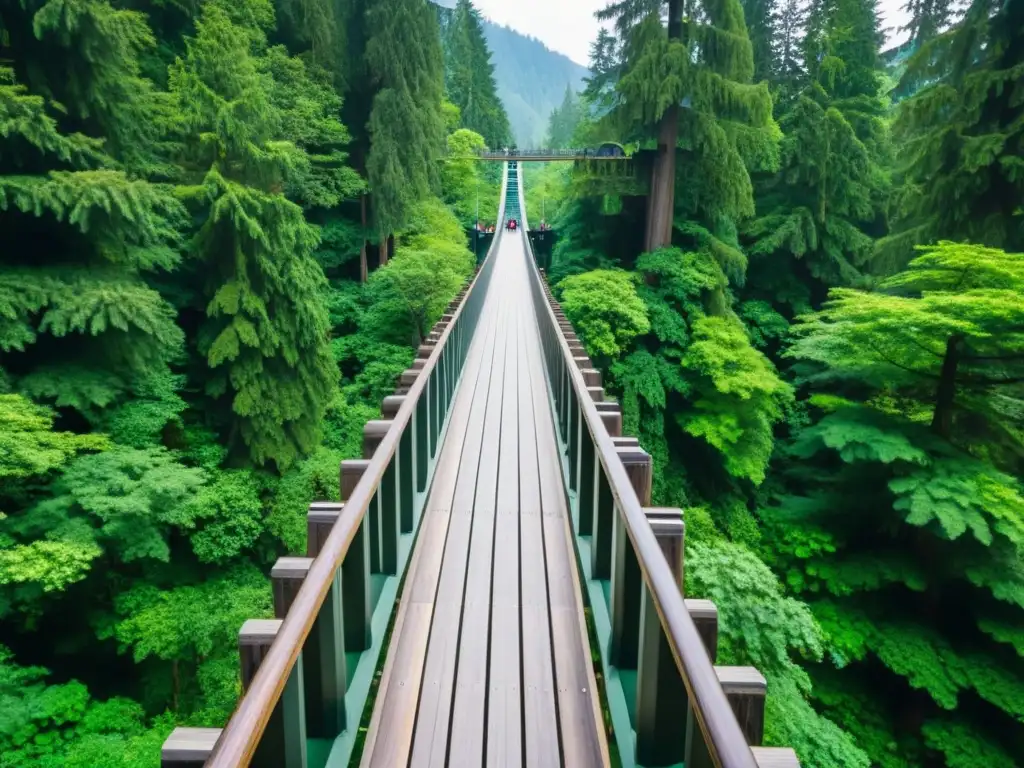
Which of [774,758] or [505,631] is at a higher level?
[774,758]

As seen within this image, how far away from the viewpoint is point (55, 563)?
24.3 feet

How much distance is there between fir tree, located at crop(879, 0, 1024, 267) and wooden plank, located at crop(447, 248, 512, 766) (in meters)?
11.4

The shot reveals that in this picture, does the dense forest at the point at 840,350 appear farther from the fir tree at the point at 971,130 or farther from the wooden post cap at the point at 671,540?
the wooden post cap at the point at 671,540

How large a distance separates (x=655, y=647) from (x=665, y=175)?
49.4 ft

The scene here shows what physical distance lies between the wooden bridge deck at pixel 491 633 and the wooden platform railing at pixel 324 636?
0.45 feet

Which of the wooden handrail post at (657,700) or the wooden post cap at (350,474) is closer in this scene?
the wooden handrail post at (657,700)

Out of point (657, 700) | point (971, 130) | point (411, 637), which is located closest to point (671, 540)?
point (657, 700)

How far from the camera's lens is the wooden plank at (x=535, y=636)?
2.23 m

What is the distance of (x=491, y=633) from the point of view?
2844mm

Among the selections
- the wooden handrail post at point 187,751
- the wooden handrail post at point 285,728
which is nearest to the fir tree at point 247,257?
the wooden handrail post at point 285,728

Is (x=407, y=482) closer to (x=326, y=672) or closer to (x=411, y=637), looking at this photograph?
(x=411, y=637)

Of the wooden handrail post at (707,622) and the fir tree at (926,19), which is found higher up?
the fir tree at (926,19)

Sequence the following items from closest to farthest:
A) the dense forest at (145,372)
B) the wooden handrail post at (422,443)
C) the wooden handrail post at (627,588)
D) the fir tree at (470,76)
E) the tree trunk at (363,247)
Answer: the wooden handrail post at (627,588) < the wooden handrail post at (422,443) < the dense forest at (145,372) < the tree trunk at (363,247) < the fir tree at (470,76)

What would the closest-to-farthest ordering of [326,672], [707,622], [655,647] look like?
1. [707,622]
2. [655,647]
3. [326,672]
